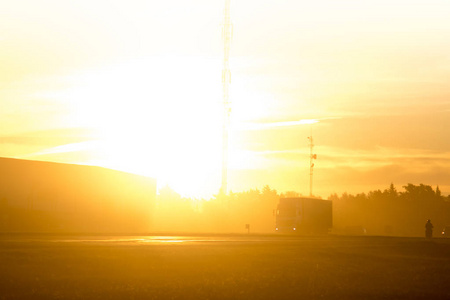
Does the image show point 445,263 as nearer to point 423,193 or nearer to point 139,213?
point 139,213

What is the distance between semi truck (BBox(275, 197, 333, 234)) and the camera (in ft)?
246

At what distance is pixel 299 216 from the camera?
75188mm

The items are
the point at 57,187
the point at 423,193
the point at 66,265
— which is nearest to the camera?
the point at 66,265

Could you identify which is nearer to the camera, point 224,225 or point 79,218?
point 79,218

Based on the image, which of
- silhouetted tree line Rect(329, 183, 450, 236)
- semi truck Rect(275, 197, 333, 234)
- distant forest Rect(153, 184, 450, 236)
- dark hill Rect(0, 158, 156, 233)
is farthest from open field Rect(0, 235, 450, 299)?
silhouetted tree line Rect(329, 183, 450, 236)

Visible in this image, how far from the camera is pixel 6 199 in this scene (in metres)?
79.1

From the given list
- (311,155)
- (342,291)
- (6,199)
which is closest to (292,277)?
(342,291)

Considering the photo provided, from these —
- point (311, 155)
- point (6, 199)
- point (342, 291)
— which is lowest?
point (342, 291)

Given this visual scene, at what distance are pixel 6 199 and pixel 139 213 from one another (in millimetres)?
25784

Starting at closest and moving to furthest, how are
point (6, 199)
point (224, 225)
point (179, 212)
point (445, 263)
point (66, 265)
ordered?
point (66, 265) < point (445, 263) < point (6, 199) < point (224, 225) < point (179, 212)

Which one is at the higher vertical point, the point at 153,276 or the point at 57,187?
the point at 57,187

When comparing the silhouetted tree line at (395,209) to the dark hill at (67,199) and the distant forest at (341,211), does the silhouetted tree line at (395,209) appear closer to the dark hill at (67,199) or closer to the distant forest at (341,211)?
the distant forest at (341,211)

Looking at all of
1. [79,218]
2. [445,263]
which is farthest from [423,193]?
[445,263]

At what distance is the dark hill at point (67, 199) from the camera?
7994cm
